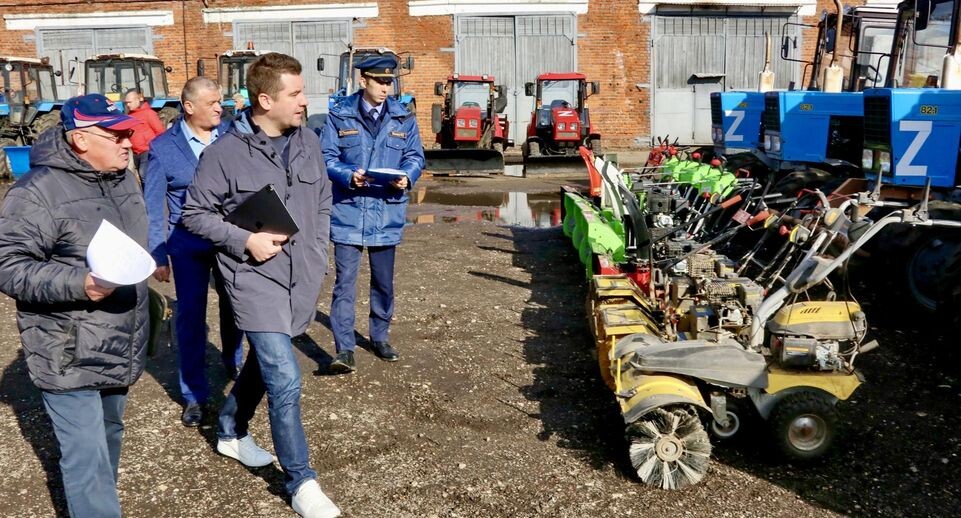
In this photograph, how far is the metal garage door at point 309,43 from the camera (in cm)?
2141

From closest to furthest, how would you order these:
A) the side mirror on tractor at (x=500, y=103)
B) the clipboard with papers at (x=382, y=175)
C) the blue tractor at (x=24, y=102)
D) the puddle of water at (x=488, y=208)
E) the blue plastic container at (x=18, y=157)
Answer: the clipboard with papers at (x=382, y=175) < the puddle of water at (x=488, y=208) < the blue plastic container at (x=18, y=157) < the blue tractor at (x=24, y=102) < the side mirror on tractor at (x=500, y=103)

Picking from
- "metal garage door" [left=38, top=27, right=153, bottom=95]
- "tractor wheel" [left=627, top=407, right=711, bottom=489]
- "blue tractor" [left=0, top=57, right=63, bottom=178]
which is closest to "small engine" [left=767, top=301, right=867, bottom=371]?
"tractor wheel" [left=627, top=407, right=711, bottom=489]

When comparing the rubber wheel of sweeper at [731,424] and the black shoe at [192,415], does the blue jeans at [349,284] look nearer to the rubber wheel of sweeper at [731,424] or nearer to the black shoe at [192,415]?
the black shoe at [192,415]

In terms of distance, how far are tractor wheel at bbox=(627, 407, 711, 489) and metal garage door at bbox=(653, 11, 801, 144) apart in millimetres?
18268

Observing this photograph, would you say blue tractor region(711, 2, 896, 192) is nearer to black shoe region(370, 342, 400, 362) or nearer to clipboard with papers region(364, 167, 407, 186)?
black shoe region(370, 342, 400, 362)

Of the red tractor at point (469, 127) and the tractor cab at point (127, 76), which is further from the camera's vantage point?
the tractor cab at point (127, 76)

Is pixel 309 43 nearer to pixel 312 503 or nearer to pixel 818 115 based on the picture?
pixel 818 115

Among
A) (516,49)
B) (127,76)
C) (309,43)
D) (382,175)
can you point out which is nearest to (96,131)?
(382,175)

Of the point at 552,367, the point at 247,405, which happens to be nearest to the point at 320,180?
the point at 247,405

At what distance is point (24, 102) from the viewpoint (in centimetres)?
1742

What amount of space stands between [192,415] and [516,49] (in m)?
17.7

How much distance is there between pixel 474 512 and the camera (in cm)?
349

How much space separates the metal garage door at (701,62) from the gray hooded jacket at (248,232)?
18.6m

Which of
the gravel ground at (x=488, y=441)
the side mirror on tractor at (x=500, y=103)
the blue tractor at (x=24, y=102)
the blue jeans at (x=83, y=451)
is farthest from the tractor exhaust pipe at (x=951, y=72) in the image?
the blue tractor at (x=24, y=102)
